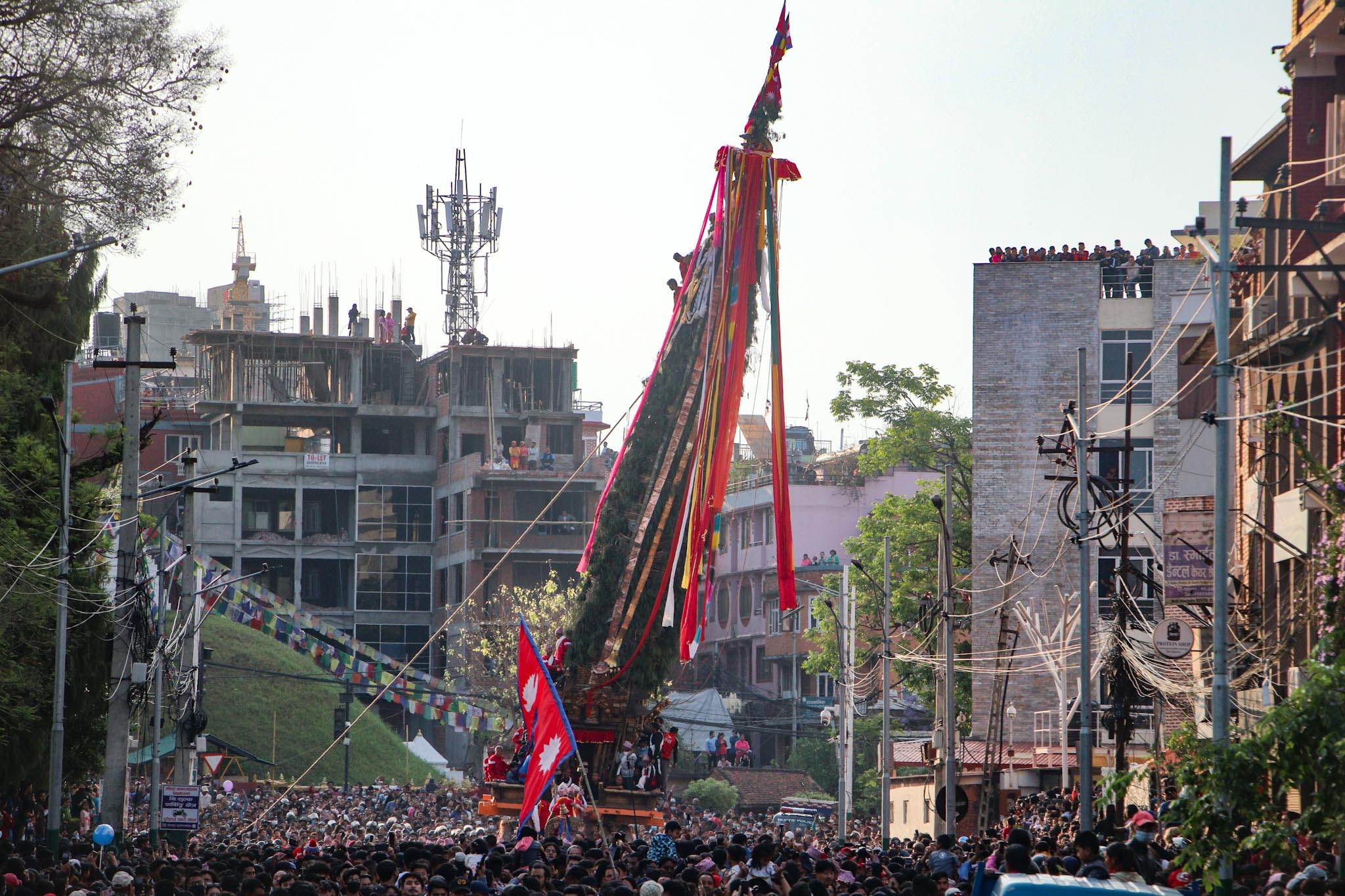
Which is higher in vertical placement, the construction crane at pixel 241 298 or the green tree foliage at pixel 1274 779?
the construction crane at pixel 241 298

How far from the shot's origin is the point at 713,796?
59.9 meters

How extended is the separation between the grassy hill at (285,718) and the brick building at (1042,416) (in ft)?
88.6

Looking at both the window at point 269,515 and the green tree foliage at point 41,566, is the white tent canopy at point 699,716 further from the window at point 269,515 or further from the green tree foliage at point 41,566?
the green tree foliage at point 41,566

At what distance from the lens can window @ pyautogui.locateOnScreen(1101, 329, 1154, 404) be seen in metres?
46.8

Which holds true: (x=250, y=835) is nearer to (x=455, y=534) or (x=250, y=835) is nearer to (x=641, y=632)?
(x=641, y=632)

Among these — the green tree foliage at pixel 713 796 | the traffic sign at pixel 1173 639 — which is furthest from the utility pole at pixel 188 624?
the green tree foliage at pixel 713 796

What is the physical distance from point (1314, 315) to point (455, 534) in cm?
5840

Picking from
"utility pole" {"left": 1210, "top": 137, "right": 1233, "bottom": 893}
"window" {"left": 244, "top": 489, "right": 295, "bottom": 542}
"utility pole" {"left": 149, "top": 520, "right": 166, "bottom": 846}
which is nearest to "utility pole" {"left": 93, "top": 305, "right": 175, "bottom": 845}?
"utility pole" {"left": 149, "top": 520, "right": 166, "bottom": 846}

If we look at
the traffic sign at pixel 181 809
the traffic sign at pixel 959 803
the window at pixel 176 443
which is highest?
the window at pixel 176 443

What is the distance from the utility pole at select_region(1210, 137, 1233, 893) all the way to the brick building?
28492 millimetres

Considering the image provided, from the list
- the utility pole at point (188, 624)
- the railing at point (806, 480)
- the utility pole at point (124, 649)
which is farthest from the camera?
the railing at point (806, 480)

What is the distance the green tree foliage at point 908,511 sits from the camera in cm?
4950

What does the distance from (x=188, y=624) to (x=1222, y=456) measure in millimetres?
24940

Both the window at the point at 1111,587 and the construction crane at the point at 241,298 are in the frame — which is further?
the construction crane at the point at 241,298
